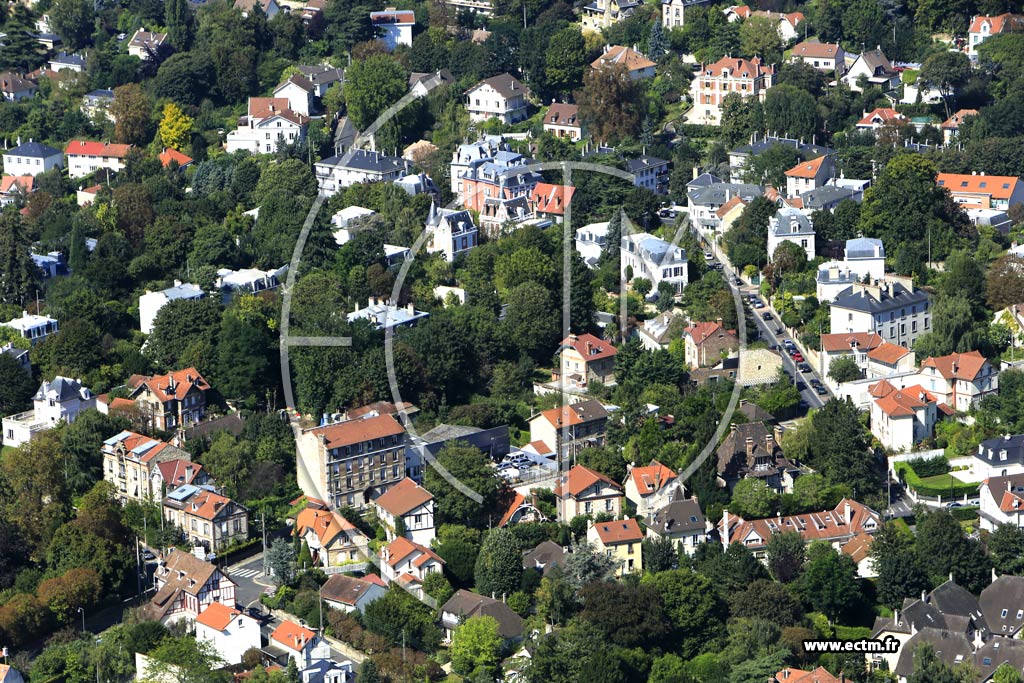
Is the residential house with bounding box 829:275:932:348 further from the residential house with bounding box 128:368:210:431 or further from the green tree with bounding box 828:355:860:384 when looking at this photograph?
the residential house with bounding box 128:368:210:431

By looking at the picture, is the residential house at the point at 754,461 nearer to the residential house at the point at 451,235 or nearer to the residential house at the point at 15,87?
the residential house at the point at 451,235

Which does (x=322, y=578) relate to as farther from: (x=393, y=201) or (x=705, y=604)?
(x=393, y=201)

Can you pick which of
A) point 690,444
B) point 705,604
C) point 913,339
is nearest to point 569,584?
point 705,604

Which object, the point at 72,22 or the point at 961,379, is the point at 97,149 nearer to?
the point at 72,22

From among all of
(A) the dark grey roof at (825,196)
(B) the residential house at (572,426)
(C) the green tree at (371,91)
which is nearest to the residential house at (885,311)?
(A) the dark grey roof at (825,196)

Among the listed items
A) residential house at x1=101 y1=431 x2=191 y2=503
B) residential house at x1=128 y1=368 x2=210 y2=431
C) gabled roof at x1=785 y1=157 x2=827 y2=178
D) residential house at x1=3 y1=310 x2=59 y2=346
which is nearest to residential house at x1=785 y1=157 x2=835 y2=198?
gabled roof at x1=785 y1=157 x2=827 y2=178
